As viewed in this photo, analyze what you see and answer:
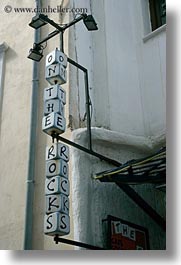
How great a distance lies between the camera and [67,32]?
161 inches

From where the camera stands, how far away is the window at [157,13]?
4.55 metres

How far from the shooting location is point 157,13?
4625 millimetres

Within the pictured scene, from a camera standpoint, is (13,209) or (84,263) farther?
(13,209)

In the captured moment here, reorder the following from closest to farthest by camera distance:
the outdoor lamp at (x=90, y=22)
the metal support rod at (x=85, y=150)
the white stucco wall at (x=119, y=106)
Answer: the metal support rod at (x=85, y=150)
the white stucco wall at (x=119, y=106)
the outdoor lamp at (x=90, y=22)

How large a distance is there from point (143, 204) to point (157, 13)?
1.98 m

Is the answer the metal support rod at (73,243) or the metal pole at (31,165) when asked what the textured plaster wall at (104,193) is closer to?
the metal support rod at (73,243)

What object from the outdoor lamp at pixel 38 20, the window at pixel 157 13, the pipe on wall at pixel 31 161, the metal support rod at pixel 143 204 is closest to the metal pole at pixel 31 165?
the pipe on wall at pixel 31 161

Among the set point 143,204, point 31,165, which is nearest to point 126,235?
point 143,204

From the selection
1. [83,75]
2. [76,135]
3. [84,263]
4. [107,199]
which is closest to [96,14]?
[83,75]

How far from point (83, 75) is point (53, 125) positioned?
89cm

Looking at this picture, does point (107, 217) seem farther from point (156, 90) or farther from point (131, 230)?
point (156, 90)

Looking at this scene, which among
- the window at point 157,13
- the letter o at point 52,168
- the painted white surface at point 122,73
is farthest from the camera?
the window at point 157,13

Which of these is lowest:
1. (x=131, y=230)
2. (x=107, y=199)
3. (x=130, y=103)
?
(x=131, y=230)

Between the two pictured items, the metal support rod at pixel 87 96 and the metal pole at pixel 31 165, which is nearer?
the metal pole at pixel 31 165
